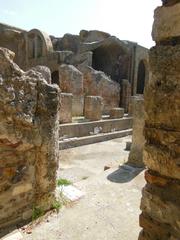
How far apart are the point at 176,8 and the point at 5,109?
85.4 inches

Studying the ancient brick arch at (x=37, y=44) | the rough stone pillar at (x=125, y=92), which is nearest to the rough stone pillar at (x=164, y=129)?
the rough stone pillar at (x=125, y=92)

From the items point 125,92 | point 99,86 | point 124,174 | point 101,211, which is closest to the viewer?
point 101,211

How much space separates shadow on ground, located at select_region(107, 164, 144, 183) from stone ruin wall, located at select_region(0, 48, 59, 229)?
1.70 meters

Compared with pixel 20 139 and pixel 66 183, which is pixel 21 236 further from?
pixel 66 183

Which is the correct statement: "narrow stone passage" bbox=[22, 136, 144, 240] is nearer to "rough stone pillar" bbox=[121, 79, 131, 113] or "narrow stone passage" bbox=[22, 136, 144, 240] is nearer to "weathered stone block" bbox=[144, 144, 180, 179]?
"weathered stone block" bbox=[144, 144, 180, 179]

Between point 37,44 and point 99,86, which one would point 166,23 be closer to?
point 99,86

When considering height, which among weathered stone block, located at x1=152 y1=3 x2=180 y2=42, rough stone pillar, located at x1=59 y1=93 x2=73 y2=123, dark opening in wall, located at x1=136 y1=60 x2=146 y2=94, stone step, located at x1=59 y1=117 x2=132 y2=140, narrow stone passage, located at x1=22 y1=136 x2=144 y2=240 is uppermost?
dark opening in wall, located at x1=136 y1=60 x2=146 y2=94

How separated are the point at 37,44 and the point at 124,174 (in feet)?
50.0

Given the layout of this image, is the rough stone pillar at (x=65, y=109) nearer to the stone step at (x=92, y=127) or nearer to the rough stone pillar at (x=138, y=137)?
the stone step at (x=92, y=127)

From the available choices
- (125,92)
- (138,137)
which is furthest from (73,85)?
(138,137)

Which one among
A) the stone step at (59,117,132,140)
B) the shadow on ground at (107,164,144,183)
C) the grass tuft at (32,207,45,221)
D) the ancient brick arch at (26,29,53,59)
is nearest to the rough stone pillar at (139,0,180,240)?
the grass tuft at (32,207,45,221)

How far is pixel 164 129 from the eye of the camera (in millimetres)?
1563

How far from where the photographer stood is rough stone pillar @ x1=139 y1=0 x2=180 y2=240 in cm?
149

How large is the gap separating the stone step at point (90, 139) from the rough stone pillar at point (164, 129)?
6.30 m
